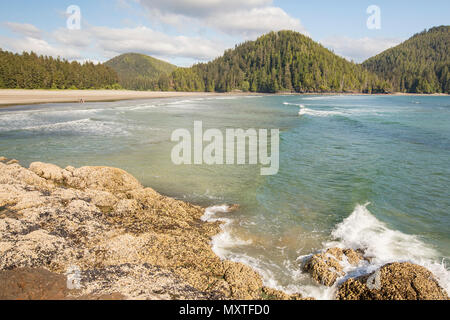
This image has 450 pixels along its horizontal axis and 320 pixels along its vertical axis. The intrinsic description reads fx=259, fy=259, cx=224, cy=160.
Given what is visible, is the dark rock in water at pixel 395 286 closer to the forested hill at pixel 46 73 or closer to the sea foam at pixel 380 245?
the sea foam at pixel 380 245

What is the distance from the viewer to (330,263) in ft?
22.6

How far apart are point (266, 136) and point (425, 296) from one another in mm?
22696

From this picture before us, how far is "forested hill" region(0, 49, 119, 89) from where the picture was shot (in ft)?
286

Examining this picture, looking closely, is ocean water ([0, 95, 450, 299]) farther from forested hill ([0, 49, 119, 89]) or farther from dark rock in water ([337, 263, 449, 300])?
forested hill ([0, 49, 119, 89])

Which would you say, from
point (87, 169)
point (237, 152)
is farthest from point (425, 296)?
point (237, 152)

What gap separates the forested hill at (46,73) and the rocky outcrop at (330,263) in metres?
112

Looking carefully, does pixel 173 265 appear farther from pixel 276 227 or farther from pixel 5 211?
pixel 5 211

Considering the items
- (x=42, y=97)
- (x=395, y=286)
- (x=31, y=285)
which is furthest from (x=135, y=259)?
(x=42, y=97)

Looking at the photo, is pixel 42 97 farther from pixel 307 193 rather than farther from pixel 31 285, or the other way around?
pixel 31 285

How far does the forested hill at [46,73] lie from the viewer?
286 feet

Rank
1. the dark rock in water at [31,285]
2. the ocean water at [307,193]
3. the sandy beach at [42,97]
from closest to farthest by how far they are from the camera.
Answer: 1. the dark rock in water at [31,285]
2. the ocean water at [307,193]
3. the sandy beach at [42,97]

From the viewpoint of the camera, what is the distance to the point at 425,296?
5305 millimetres

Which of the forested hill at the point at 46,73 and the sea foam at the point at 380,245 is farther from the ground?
the forested hill at the point at 46,73

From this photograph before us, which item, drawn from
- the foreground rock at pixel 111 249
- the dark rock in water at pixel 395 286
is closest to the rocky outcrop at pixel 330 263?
the dark rock in water at pixel 395 286
